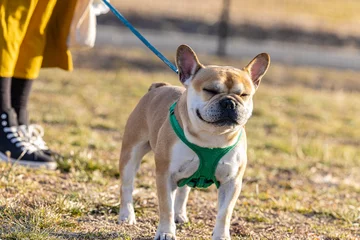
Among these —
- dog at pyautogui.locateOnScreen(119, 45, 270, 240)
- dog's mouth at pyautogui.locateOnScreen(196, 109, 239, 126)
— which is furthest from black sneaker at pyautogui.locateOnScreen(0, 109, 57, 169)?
dog's mouth at pyautogui.locateOnScreen(196, 109, 239, 126)

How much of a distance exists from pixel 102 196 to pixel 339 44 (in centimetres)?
1510

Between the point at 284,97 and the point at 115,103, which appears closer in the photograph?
the point at 115,103

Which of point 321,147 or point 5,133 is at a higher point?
point 5,133

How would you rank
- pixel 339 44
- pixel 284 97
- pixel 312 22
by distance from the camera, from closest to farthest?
pixel 284 97 < pixel 339 44 < pixel 312 22

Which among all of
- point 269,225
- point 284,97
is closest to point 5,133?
point 269,225

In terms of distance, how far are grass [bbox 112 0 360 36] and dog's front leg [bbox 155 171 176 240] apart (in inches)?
592

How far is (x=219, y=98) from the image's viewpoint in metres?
3.72

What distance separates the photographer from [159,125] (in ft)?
13.9

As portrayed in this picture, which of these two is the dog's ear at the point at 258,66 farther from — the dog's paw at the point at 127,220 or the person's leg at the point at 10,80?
the person's leg at the point at 10,80

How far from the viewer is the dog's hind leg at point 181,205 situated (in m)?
4.68

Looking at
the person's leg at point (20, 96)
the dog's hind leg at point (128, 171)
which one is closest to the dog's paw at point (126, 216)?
the dog's hind leg at point (128, 171)

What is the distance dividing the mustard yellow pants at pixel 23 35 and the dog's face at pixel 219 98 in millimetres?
1857

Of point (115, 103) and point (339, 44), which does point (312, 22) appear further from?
point (115, 103)

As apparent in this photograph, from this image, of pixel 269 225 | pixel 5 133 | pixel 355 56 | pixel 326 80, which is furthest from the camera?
pixel 355 56
